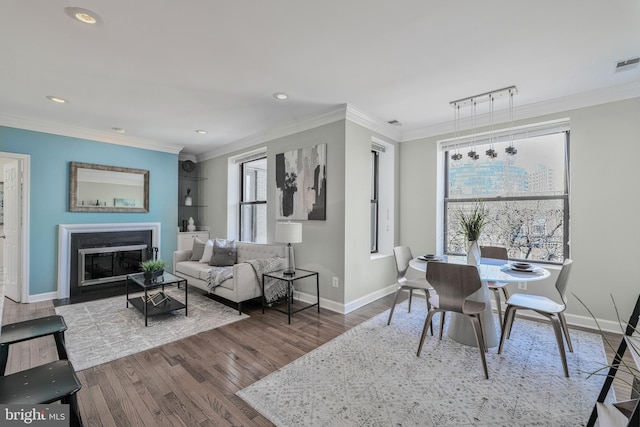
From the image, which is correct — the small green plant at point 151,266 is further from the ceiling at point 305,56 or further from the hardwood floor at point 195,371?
the ceiling at point 305,56

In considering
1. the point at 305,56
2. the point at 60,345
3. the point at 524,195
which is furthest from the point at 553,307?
the point at 60,345

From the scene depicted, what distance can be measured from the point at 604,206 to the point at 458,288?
2.16 metres

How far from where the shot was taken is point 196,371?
235cm

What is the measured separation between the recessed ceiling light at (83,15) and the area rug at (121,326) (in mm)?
2646

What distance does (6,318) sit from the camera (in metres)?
3.53

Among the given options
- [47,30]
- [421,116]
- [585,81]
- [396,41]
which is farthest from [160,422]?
[585,81]

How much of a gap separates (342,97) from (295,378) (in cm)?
287

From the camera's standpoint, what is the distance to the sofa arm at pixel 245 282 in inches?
141

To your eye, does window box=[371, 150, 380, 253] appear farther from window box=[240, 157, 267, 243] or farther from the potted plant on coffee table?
the potted plant on coffee table

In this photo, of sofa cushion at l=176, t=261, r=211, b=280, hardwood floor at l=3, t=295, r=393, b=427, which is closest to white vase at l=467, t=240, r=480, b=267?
hardwood floor at l=3, t=295, r=393, b=427

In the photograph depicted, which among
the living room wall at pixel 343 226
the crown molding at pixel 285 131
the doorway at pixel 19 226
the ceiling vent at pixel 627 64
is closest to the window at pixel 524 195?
the ceiling vent at pixel 627 64

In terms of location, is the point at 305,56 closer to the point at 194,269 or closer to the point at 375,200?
the point at 375,200

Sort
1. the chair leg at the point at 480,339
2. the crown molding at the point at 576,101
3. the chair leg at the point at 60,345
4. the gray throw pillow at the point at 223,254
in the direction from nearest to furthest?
1. the chair leg at the point at 60,345
2. the chair leg at the point at 480,339
3. the crown molding at the point at 576,101
4. the gray throw pillow at the point at 223,254

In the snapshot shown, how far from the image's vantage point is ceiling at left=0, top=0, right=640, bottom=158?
6.40ft
